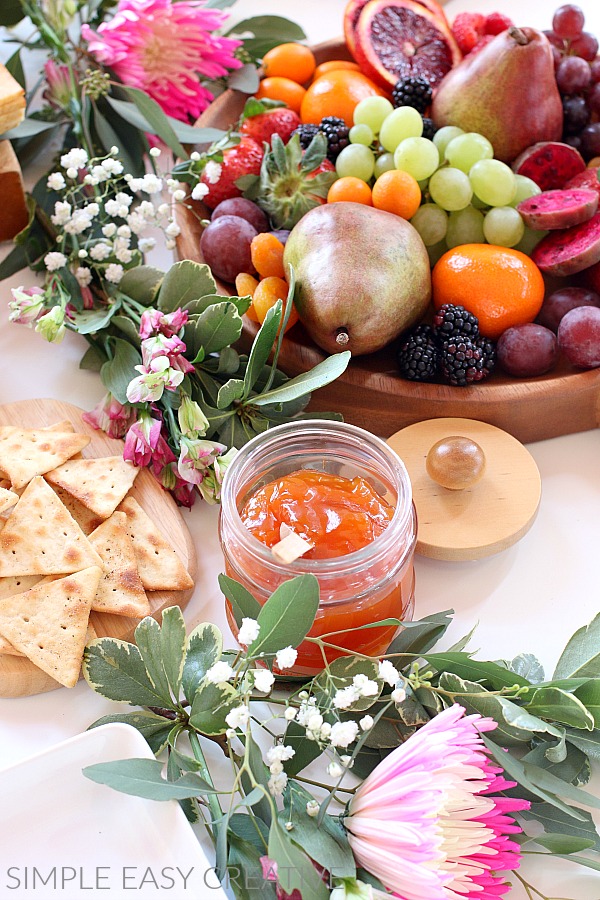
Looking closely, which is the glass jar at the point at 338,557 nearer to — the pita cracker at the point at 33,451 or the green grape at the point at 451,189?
the pita cracker at the point at 33,451

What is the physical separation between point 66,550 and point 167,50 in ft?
2.66

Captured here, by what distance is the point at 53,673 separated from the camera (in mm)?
748

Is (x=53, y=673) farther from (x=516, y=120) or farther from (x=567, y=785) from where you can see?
(x=516, y=120)

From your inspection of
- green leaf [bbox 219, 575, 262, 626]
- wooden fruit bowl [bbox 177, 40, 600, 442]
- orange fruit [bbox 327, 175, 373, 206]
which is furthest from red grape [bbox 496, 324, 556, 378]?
green leaf [bbox 219, 575, 262, 626]

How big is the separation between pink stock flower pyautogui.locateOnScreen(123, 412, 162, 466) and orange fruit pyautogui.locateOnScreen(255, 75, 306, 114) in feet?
1.96

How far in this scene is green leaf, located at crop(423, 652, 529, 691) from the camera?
693 millimetres

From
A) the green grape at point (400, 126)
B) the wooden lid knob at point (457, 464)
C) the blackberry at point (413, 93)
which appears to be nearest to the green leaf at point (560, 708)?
the wooden lid knob at point (457, 464)

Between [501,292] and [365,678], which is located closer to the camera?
[365,678]

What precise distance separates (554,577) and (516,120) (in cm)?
59

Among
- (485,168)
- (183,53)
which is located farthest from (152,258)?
(485,168)

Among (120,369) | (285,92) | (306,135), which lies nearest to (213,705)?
(120,369)

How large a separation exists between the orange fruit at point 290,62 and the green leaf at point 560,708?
39.2 inches

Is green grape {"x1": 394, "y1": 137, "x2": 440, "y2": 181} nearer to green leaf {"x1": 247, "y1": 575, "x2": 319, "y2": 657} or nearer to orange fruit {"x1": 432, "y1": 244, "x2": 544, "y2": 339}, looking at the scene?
orange fruit {"x1": 432, "y1": 244, "x2": 544, "y2": 339}

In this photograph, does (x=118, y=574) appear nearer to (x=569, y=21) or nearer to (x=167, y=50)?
(x=167, y=50)
